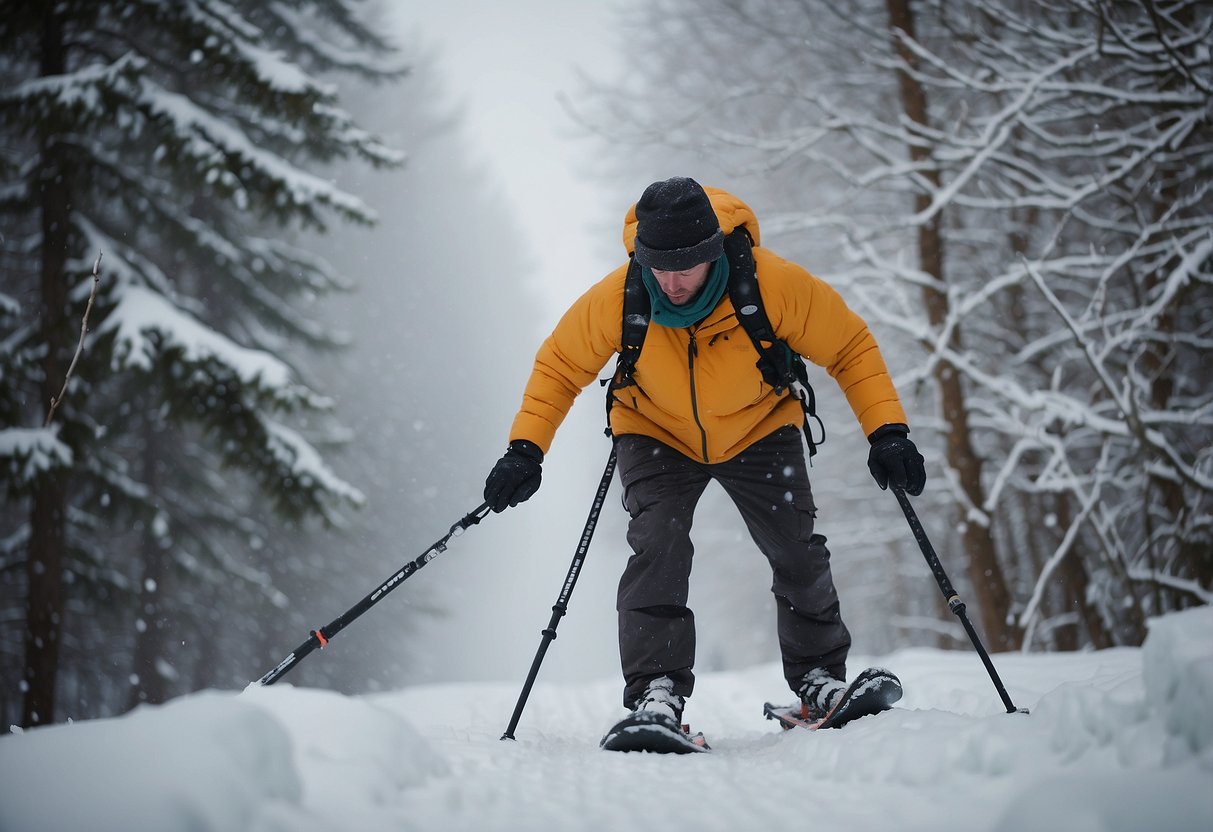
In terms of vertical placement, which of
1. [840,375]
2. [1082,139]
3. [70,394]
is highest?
[1082,139]

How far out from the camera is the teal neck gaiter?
2.64 metres

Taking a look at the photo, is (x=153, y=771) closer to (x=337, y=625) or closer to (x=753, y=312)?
(x=337, y=625)

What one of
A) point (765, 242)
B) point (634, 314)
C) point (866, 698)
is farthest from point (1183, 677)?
point (765, 242)

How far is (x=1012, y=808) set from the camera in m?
1.26

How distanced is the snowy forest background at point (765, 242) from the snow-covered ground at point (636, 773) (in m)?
2.77

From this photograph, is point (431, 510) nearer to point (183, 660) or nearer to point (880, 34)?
point (183, 660)

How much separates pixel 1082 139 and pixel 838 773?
16.2 ft

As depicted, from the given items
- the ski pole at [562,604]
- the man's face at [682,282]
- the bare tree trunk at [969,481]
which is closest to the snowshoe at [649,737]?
the ski pole at [562,604]

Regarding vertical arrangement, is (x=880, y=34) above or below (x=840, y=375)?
above

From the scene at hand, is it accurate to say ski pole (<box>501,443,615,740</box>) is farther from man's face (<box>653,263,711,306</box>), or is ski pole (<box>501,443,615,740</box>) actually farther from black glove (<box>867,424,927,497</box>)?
black glove (<box>867,424,927,497</box>)

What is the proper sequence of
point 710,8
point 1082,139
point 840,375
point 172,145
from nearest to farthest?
point 840,375, point 1082,139, point 172,145, point 710,8

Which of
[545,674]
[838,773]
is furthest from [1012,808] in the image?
[545,674]

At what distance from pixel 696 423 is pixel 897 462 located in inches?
29.2

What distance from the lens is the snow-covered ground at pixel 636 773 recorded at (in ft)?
3.83
